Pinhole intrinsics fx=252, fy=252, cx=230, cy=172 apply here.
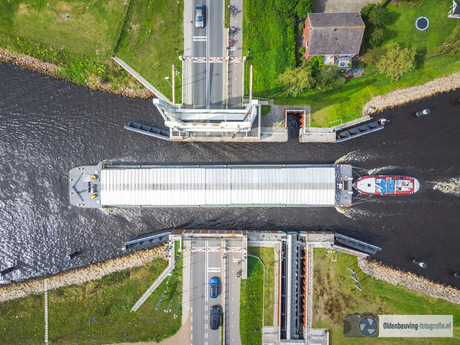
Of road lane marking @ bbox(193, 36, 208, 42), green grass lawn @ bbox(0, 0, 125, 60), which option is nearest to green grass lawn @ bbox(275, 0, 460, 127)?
road lane marking @ bbox(193, 36, 208, 42)

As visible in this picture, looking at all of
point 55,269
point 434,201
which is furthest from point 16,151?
point 434,201

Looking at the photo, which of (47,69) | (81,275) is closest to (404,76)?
(47,69)

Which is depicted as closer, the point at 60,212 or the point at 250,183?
the point at 250,183

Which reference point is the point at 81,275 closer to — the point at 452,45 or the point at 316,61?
the point at 316,61

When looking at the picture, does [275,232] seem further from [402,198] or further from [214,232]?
[402,198]

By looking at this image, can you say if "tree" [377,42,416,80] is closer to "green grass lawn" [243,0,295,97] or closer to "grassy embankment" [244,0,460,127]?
"grassy embankment" [244,0,460,127]
